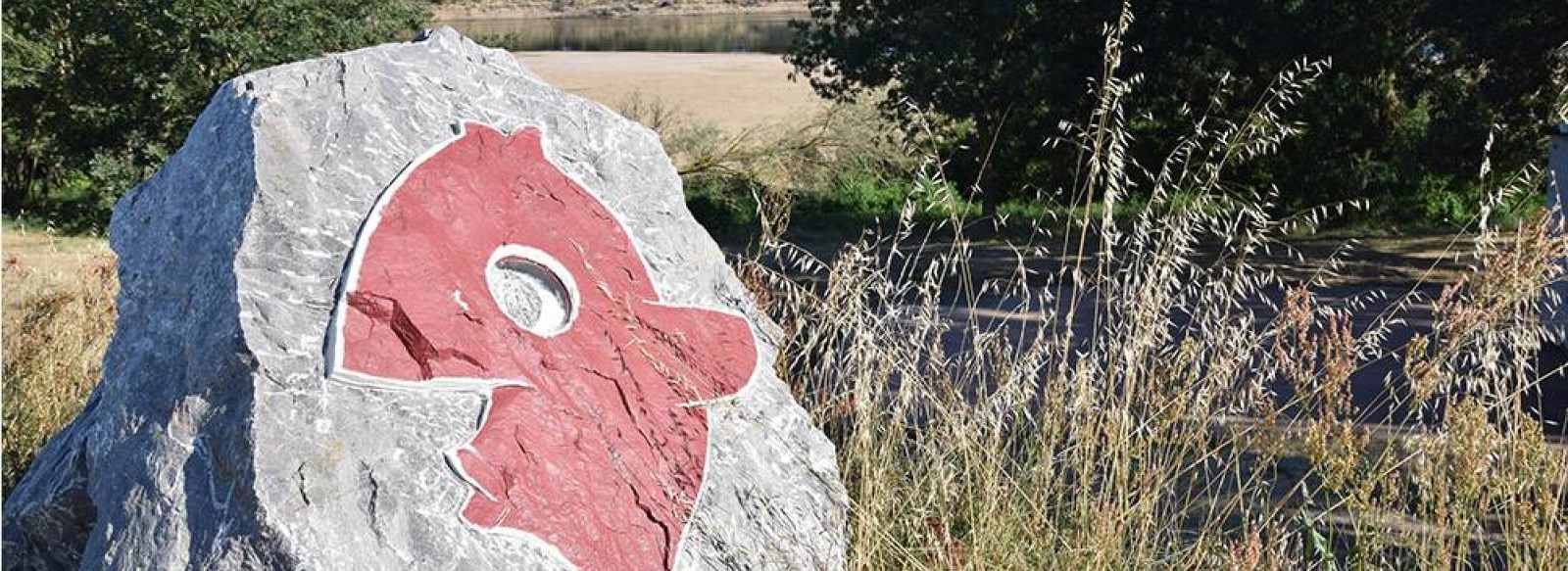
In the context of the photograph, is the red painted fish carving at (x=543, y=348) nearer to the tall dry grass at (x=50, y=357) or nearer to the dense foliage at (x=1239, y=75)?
the tall dry grass at (x=50, y=357)

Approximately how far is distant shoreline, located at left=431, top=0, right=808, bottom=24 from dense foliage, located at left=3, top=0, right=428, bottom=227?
225ft

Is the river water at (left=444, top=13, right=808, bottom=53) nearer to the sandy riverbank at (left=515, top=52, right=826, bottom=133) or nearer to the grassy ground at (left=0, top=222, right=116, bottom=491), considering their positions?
the sandy riverbank at (left=515, top=52, right=826, bottom=133)

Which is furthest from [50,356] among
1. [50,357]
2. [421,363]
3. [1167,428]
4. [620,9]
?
[620,9]

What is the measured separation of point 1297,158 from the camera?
492 inches

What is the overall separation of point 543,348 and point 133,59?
9748mm

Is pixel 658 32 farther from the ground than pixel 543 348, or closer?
closer

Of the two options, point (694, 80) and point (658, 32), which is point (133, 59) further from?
point (658, 32)

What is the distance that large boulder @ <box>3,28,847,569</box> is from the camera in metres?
3.13

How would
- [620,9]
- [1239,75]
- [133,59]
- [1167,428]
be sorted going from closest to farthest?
[1167,428]
[1239,75]
[133,59]
[620,9]

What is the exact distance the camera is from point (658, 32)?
242ft

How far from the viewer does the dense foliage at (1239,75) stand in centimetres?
1092

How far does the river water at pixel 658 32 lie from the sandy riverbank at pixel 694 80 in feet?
6.01

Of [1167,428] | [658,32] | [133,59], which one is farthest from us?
[658,32]

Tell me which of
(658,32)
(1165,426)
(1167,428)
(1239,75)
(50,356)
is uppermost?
(1165,426)
